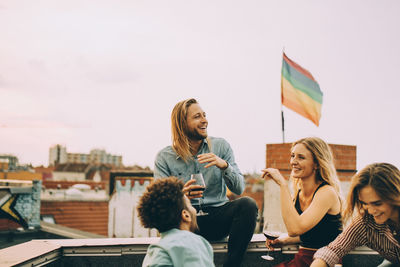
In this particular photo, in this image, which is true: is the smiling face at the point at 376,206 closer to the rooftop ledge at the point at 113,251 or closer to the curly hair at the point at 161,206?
the rooftop ledge at the point at 113,251

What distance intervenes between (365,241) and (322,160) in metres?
0.64

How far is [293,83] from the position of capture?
8.01 meters

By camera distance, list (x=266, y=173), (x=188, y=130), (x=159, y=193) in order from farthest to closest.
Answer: (x=188, y=130), (x=266, y=173), (x=159, y=193)

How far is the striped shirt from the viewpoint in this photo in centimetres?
232

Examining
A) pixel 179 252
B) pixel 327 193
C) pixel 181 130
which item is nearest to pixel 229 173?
pixel 181 130

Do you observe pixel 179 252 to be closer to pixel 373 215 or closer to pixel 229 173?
pixel 373 215

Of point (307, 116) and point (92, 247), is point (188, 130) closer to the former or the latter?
point (92, 247)

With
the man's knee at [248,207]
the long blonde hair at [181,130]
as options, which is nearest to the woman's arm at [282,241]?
the man's knee at [248,207]

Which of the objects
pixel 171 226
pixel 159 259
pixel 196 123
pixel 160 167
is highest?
pixel 196 123

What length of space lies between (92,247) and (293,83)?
6.17 m

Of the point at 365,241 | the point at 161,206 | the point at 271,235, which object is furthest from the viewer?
the point at 271,235

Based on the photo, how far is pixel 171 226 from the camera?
6.31 feet

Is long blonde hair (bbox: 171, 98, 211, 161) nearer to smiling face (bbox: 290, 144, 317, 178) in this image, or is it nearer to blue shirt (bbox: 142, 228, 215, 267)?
smiling face (bbox: 290, 144, 317, 178)

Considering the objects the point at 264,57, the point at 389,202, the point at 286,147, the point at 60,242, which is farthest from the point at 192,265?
the point at 264,57
